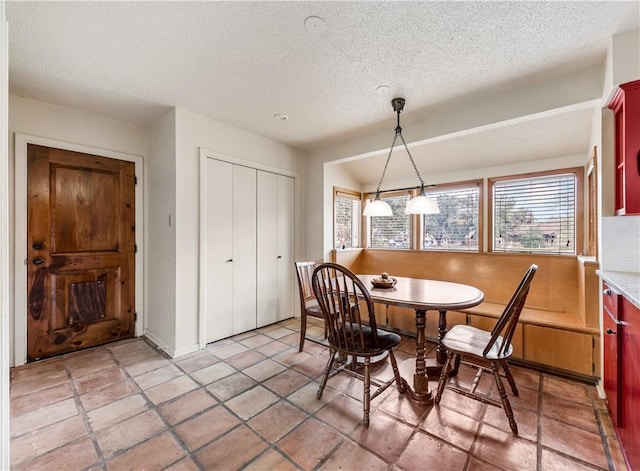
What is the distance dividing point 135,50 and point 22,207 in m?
1.87

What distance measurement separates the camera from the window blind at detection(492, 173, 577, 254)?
115 inches

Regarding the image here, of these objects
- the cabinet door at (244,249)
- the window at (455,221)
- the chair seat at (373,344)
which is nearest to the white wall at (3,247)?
the chair seat at (373,344)

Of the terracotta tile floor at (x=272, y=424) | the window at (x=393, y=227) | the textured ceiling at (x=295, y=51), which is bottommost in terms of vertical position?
the terracotta tile floor at (x=272, y=424)

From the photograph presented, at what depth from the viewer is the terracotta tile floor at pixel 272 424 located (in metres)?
1.48

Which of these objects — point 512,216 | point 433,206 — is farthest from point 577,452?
point 512,216

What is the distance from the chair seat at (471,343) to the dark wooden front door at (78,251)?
3.34 meters

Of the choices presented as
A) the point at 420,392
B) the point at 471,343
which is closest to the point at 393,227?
the point at 471,343

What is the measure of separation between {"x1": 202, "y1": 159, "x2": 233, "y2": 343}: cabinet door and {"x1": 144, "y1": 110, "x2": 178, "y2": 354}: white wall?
339mm

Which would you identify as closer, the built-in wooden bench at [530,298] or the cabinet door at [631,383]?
the cabinet door at [631,383]

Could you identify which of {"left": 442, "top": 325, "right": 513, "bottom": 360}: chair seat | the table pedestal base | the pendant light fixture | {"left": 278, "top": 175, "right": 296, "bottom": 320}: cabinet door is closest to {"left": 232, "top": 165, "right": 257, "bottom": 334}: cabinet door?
{"left": 278, "top": 175, "right": 296, "bottom": 320}: cabinet door

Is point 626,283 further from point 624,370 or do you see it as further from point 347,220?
point 347,220

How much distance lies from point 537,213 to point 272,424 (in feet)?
10.8

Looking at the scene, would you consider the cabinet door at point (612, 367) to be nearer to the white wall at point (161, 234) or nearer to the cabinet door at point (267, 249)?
the cabinet door at point (267, 249)

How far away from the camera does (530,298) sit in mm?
2910
